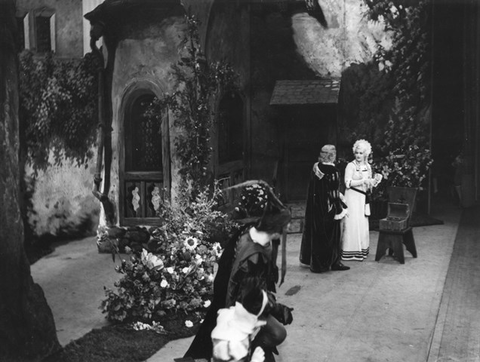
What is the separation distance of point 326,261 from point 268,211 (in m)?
5.33

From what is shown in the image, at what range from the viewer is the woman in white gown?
10.9 m

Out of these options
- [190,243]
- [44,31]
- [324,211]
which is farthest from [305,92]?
[190,243]

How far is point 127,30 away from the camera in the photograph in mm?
11844

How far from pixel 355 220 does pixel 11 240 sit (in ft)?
19.3

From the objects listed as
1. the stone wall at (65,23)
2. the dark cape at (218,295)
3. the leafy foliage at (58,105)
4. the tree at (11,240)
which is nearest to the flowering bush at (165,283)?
the tree at (11,240)

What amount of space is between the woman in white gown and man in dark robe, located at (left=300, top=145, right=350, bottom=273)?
69 centimetres

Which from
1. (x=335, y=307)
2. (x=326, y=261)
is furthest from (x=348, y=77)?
(x=335, y=307)

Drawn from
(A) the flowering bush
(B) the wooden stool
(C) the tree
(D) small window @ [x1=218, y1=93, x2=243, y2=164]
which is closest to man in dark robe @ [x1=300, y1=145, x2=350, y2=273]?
(B) the wooden stool

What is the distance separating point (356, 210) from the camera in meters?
11.0

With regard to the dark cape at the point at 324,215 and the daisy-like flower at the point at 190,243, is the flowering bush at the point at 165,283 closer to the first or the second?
the daisy-like flower at the point at 190,243

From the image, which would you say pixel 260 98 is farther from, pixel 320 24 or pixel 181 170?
pixel 181 170

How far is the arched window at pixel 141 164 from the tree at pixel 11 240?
5.32m

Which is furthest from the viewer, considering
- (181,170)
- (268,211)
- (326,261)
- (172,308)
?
(181,170)

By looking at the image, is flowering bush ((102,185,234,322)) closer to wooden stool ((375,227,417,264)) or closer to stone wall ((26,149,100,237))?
wooden stool ((375,227,417,264))
